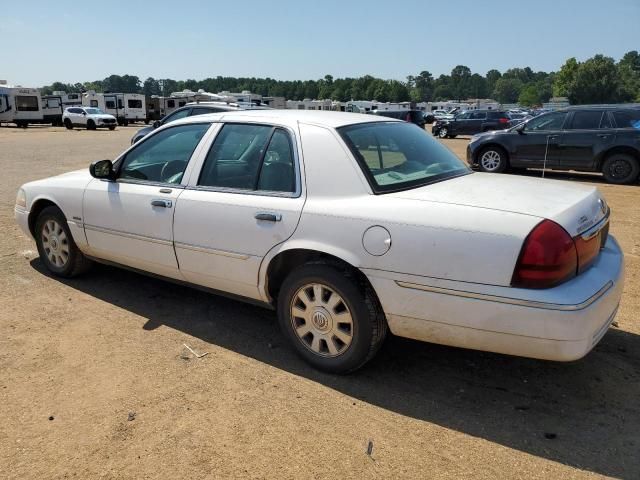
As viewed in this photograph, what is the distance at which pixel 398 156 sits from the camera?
3.79 metres

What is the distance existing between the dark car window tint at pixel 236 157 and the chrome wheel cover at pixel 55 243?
75.7 inches

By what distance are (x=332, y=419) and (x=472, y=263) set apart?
115 cm

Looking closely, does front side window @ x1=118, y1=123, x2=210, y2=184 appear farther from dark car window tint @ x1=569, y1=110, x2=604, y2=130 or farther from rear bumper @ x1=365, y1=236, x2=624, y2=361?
dark car window tint @ x1=569, y1=110, x2=604, y2=130

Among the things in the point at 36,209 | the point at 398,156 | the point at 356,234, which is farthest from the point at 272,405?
the point at 36,209

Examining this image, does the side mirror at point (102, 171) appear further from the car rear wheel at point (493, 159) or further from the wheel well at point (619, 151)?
the wheel well at point (619, 151)

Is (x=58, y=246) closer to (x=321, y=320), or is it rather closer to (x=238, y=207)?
(x=238, y=207)

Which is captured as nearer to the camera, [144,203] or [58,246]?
[144,203]

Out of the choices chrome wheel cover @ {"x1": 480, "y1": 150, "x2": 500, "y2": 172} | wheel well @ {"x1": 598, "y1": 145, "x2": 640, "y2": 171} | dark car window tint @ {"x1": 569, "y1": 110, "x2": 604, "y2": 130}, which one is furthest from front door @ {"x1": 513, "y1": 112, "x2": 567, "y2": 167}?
wheel well @ {"x1": 598, "y1": 145, "x2": 640, "y2": 171}

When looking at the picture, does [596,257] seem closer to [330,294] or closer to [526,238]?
[526,238]

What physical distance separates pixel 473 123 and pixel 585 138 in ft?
60.3

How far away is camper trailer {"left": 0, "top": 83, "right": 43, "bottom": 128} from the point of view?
39.9 metres

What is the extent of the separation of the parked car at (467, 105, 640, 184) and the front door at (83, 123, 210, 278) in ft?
29.0

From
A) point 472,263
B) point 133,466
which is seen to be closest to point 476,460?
point 472,263

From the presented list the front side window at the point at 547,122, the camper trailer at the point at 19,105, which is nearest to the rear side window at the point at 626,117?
the front side window at the point at 547,122
